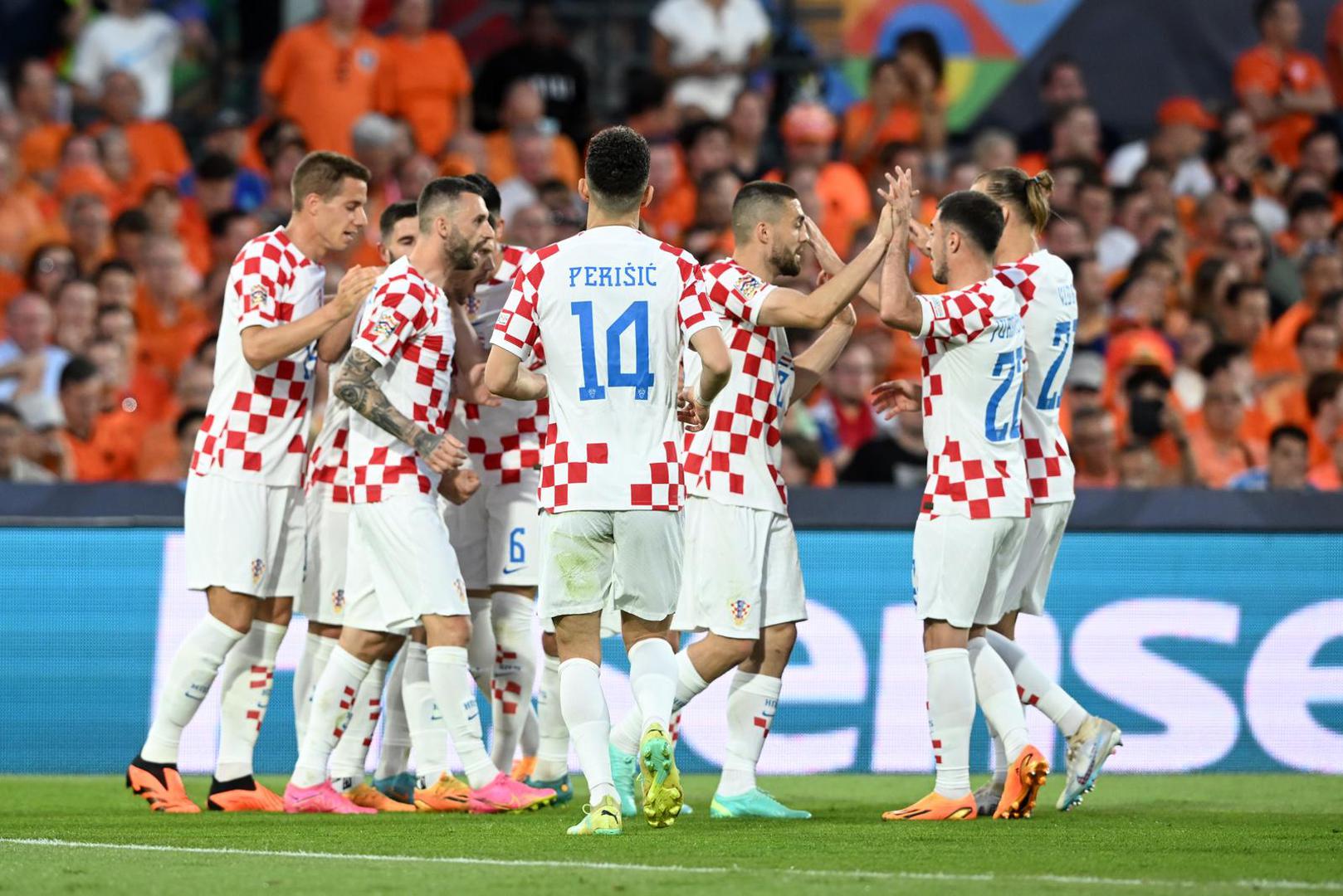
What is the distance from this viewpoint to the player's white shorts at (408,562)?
28.0 ft

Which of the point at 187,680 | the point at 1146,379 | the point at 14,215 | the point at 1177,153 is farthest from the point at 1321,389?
the point at 14,215

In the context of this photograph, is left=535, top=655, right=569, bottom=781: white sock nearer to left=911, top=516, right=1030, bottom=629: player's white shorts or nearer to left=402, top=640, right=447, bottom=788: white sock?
left=402, top=640, right=447, bottom=788: white sock

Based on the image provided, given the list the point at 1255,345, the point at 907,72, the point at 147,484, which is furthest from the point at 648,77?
the point at 147,484

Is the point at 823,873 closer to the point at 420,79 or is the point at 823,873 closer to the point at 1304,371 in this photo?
the point at 1304,371

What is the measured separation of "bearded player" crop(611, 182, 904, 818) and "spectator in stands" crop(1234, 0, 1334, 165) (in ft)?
→ 34.5

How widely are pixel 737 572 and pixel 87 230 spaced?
8.02 metres

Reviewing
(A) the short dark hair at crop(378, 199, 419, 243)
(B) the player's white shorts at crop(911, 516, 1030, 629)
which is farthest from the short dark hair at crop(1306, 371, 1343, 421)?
(A) the short dark hair at crop(378, 199, 419, 243)

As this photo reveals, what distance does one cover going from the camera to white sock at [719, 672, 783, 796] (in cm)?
866

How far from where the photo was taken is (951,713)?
8.35 m

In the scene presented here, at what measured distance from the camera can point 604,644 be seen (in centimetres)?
1111

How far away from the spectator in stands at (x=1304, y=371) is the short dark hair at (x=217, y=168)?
770 centimetres

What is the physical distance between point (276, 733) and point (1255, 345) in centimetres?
805

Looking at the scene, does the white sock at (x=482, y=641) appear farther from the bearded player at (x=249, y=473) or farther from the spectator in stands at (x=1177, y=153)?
the spectator in stands at (x=1177, y=153)

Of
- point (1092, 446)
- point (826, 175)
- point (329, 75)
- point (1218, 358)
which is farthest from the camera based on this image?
point (826, 175)
